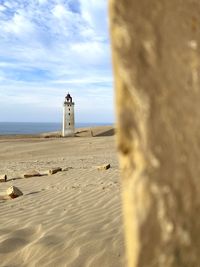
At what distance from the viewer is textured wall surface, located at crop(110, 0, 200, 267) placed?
1702mm

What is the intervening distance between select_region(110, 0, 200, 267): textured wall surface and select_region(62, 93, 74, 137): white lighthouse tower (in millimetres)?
37810

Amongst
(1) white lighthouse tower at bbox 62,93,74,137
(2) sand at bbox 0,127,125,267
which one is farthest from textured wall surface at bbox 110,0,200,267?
Answer: (1) white lighthouse tower at bbox 62,93,74,137

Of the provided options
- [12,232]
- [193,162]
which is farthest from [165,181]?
[12,232]

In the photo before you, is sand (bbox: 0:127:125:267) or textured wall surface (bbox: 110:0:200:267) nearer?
textured wall surface (bbox: 110:0:200:267)

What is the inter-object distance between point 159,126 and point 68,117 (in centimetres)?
3939

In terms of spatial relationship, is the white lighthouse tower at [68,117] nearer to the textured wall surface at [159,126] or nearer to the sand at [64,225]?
the sand at [64,225]

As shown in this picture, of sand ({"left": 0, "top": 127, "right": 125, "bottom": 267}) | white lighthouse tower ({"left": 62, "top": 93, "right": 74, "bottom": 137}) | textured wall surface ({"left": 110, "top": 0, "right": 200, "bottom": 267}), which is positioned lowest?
sand ({"left": 0, "top": 127, "right": 125, "bottom": 267})

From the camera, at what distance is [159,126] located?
69.6 inches

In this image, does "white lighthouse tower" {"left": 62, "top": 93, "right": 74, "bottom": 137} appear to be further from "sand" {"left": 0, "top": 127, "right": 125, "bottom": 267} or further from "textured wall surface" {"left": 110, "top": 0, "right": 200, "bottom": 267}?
"textured wall surface" {"left": 110, "top": 0, "right": 200, "bottom": 267}

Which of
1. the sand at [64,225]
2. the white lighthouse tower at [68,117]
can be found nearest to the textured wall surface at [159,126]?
the sand at [64,225]

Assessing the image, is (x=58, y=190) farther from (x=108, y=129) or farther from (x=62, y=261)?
(x=108, y=129)

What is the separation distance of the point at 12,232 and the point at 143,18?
3.72 m

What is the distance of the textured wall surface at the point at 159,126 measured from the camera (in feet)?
5.58

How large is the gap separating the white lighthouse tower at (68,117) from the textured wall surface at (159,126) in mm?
37810
